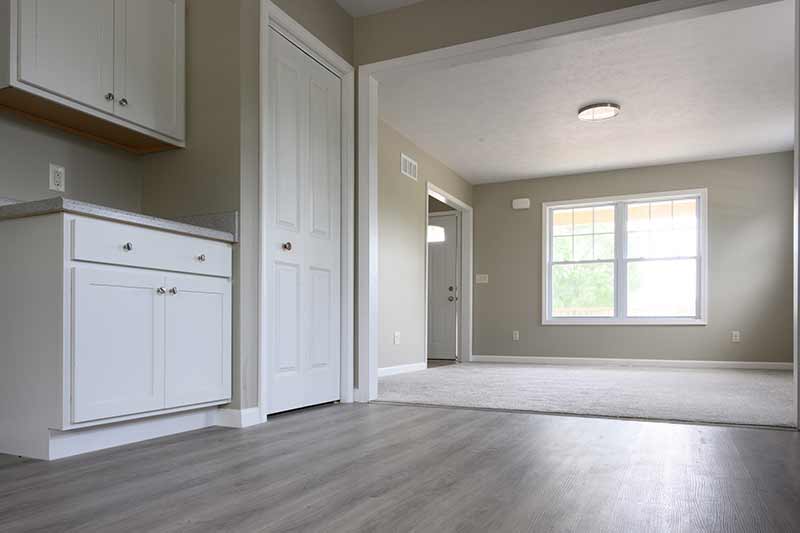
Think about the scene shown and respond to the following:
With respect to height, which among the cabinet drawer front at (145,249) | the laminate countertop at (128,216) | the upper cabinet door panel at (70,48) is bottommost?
the cabinet drawer front at (145,249)

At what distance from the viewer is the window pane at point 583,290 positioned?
799cm

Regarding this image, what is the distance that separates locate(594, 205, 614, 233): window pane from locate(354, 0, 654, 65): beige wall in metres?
5.00

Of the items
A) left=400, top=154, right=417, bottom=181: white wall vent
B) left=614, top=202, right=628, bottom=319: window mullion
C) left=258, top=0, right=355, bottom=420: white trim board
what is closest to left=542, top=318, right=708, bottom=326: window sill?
left=614, top=202, right=628, bottom=319: window mullion

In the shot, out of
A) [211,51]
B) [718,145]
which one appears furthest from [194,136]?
[718,145]

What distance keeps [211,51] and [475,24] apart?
160 centimetres

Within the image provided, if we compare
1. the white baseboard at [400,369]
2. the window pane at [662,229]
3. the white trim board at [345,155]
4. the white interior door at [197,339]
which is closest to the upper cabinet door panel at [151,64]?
the white trim board at [345,155]

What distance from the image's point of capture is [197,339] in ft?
8.94

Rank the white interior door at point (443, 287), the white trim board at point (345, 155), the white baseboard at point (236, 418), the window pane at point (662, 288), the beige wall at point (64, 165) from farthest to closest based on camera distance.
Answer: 1. the white interior door at point (443, 287)
2. the window pane at point (662, 288)
3. the white trim board at point (345, 155)
4. the white baseboard at point (236, 418)
5. the beige wall at point (64, 165)

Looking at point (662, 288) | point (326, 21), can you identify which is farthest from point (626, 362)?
point (326, 21)

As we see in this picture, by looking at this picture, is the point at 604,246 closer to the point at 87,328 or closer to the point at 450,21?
the point at 450,21

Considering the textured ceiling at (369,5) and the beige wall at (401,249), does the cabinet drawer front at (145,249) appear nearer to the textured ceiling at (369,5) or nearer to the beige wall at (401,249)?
the textured ceiling at (369,5)

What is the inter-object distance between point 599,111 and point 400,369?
322 centimetres

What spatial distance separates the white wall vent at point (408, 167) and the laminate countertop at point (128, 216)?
12.2 feet

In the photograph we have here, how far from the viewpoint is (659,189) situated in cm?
773
